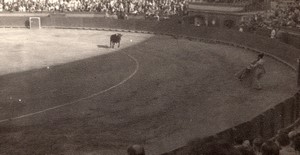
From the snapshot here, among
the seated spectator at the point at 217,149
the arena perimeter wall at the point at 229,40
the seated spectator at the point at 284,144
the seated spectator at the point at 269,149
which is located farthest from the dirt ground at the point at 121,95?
the seated spectator at the point at 217,149

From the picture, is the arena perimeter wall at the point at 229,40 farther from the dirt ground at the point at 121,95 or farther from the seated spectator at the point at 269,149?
the seated spectator at the point at 269,149

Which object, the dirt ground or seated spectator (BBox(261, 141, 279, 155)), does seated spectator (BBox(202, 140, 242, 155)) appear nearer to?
seated spectator (BBox(261, 141, 279, 155))

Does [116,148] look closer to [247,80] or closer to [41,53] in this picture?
[247,80]

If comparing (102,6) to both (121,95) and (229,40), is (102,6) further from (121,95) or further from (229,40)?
(121,95)

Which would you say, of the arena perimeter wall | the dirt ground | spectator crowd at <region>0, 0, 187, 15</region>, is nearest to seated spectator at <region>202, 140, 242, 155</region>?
the arena perimeter wall

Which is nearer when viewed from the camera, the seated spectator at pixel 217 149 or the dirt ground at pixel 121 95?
the seated spectator at pixel 217 149

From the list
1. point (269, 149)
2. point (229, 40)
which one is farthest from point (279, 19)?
point (269, 149)

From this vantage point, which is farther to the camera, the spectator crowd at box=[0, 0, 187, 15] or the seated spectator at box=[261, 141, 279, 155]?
the spectator crowd at box=[0, 0, 187, 15]

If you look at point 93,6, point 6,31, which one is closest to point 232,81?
point 6,31
